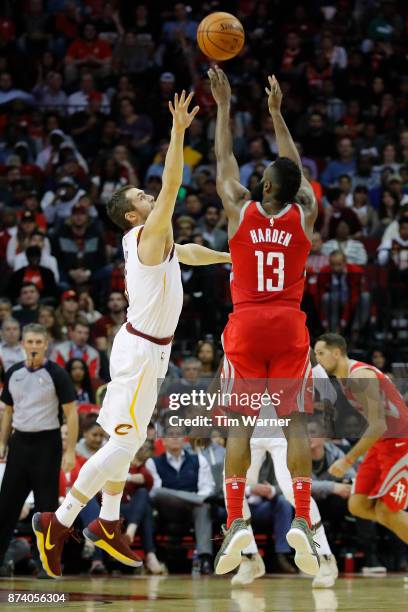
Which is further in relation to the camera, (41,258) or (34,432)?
(41,258)

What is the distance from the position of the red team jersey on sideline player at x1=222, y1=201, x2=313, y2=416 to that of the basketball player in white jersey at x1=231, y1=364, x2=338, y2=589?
7.25 ft

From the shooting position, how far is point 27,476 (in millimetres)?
11008

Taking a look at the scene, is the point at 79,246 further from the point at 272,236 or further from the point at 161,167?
the point at 272,236

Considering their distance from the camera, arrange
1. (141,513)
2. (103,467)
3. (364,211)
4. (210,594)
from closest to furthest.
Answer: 1. (103,467)
2. (210,594)
3. (141,513)
4. (364,211)

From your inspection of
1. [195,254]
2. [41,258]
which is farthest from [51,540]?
[41,258]

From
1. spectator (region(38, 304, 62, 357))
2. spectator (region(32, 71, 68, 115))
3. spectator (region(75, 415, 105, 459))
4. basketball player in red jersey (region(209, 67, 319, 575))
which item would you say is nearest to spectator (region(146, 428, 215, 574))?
spectator (region(75, 415, 105, 459))

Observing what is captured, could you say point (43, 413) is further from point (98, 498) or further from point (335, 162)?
point (335, 162)

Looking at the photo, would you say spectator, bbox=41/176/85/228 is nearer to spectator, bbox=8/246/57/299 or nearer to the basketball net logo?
spectator, bbox=8/246/57/299

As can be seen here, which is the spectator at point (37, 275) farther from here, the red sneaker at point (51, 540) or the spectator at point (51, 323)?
the red sneaker at point (51, 540)

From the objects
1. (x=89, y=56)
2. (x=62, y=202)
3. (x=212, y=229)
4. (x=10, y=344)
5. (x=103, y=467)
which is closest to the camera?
(x=103, y=467)

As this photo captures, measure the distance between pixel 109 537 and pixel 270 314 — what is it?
2008 mm

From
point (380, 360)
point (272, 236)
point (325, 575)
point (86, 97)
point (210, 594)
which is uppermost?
point (86, 97)

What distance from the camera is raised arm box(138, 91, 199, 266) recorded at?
26.3 feet

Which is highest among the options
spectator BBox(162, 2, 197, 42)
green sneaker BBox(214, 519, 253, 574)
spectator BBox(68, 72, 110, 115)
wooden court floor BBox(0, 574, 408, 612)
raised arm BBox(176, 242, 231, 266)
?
spectator BBox(162, 2, 197, 42)
